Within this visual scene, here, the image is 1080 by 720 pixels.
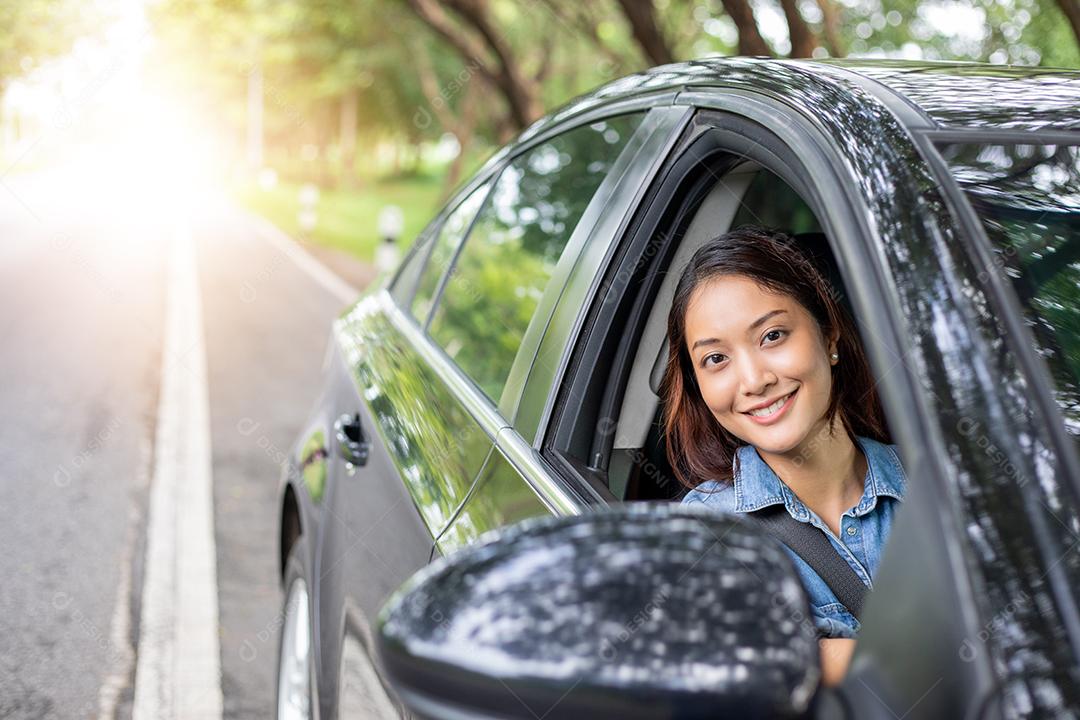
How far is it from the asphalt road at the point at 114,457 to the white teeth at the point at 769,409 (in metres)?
2.20

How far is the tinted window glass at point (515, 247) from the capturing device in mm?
2209

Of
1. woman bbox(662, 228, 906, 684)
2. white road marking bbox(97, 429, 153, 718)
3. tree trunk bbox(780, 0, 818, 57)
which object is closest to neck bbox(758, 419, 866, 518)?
woman bbox(662, 228, 906, 684)

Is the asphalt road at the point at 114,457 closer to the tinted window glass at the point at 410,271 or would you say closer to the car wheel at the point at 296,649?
the car wheel at the point at 296,649

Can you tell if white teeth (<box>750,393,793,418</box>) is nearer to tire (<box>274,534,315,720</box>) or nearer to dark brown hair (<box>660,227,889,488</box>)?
dark brown hair (<box>660,227,889,488</box>)

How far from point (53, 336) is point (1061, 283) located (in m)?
9.27

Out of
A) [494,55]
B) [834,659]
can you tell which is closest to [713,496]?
[834,659]

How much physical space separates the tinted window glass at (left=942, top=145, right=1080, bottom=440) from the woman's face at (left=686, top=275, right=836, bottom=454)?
0.54 m

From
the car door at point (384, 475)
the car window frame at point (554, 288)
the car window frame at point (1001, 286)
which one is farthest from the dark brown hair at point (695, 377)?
the car window frame at point (1001, 286)

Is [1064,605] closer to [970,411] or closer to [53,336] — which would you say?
[970,411]

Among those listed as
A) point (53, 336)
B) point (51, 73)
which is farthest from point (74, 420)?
point (51, 73)

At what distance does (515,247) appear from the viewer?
2484mm

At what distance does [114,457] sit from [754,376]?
494 cm

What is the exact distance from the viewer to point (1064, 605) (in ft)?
3.20

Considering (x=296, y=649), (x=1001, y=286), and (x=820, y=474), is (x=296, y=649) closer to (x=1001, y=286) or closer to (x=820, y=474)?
(x=820, y=474)
